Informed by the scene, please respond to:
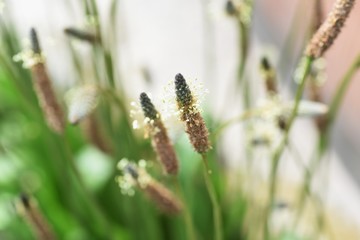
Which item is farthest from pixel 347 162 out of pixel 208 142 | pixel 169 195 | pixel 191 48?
pixel 208 142

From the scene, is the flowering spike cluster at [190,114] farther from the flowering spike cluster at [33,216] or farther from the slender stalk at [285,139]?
the flowering spike cluster at [33,216]

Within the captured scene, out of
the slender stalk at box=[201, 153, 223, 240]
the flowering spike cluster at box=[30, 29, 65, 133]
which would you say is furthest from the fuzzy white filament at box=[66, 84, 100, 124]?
the slender stalk at box=[201, 153, 223, 240]

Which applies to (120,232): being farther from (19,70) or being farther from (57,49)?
(57,49)

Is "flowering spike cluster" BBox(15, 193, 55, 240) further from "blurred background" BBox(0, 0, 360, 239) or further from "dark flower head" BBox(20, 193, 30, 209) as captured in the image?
"blurred background" BBox(0, 0, 360, 239)

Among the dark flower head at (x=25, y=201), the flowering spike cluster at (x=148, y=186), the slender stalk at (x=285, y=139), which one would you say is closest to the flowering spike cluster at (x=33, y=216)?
the dark flower head at (x=25, y=201)

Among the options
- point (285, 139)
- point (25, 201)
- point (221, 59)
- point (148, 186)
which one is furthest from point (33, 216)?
point (221, 59)
